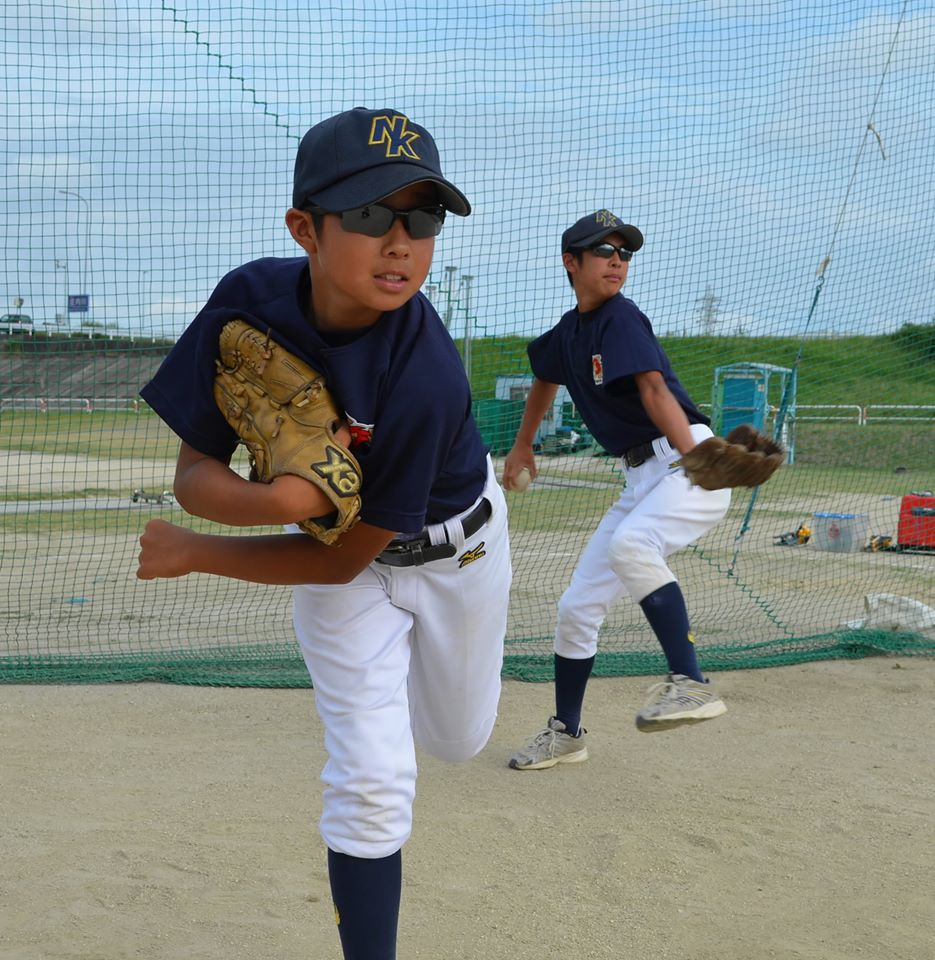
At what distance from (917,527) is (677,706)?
21.3 feet

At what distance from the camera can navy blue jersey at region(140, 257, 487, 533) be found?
2.08 metres

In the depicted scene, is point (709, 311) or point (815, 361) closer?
point (709, 311)

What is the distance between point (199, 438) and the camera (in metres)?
2.18

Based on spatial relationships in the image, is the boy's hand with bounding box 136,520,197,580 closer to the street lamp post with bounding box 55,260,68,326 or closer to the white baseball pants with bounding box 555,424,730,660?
the white baseball pants with bounding box 555,424,730,660

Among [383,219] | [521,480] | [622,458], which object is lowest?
[521,480]

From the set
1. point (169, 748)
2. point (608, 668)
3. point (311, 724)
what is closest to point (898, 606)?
point (608, 668)

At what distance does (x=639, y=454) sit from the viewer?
4129 millimetres

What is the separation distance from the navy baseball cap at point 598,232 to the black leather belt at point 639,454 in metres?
0.74

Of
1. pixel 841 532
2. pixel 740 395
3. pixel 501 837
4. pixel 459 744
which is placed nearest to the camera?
pixel 459 744


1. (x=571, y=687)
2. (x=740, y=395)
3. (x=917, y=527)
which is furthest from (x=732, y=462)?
(x=740, y=395)

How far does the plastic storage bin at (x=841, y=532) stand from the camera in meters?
9.08

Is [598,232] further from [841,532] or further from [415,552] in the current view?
[841,532]

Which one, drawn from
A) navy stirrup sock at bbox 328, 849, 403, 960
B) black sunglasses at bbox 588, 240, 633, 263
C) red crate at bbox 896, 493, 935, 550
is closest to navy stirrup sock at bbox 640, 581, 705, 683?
black sunglasses at bbox 588, 240, 633, 263

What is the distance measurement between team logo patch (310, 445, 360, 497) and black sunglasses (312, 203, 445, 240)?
40cm
